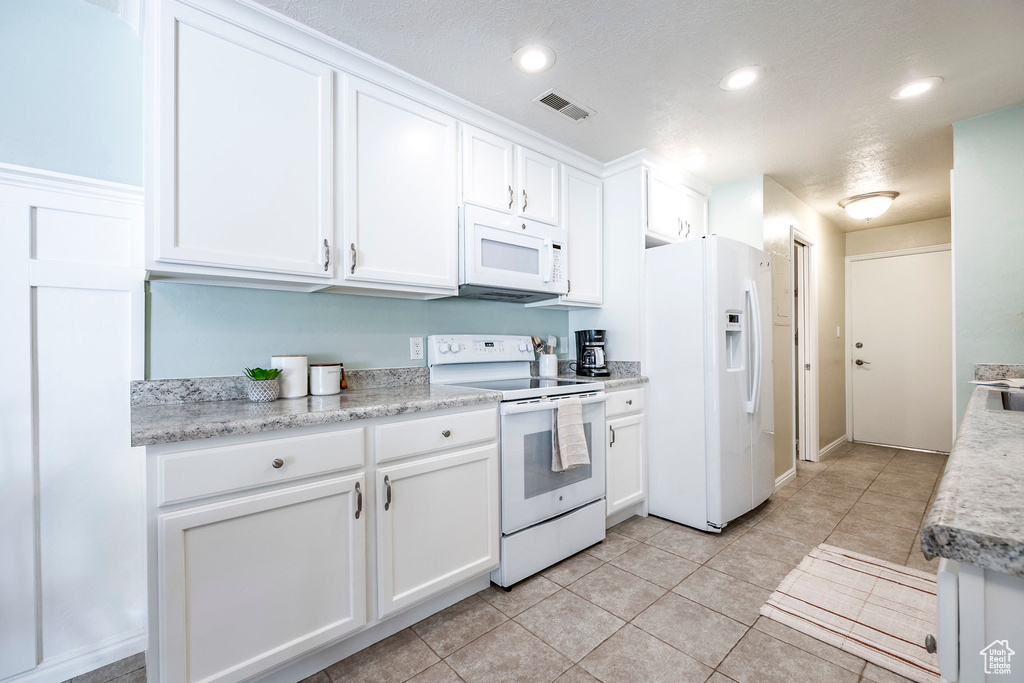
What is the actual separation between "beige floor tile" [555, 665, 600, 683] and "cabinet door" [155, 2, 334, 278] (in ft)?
5.68

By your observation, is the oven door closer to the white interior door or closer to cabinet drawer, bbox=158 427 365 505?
cabinet drawer, bbox=158 427 365 505

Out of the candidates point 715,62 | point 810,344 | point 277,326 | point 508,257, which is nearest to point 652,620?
point 508,257

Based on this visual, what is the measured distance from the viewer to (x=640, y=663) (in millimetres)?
1567

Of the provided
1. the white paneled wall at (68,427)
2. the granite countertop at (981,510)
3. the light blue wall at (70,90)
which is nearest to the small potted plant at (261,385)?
the white paneled wall at (68,427)

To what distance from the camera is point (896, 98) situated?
2.28 meters

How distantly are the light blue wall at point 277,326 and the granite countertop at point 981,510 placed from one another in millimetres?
2109

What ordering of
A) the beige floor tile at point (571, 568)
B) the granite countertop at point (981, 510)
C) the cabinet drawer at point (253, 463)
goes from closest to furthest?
the granite countertop at point (981, 510) → the cabinet drawer at point (253, 463) → the beige floor tile at point (571, 568)

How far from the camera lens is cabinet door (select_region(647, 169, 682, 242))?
2965mm

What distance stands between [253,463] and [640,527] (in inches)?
87.7

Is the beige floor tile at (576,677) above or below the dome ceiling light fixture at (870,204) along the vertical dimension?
below

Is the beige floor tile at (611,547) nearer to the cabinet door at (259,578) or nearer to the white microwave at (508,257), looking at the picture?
the cabinet door at (259,578)

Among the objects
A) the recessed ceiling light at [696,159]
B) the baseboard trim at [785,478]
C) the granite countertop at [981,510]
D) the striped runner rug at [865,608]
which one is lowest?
the striped runner rug at [865,608]

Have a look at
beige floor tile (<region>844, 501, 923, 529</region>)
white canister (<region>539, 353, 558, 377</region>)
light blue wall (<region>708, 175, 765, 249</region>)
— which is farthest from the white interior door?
white canister (<region>539, 353, 558, 377</region>)

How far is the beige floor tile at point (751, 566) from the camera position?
2096 millimetres
